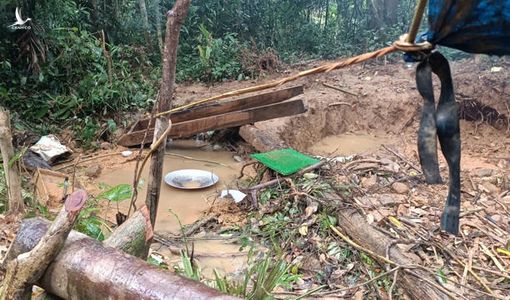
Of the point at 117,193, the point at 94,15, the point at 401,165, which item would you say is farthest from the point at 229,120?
the point at 94,15

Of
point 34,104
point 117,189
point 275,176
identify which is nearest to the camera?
point 117,189

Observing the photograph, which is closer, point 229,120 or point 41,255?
point 41,255

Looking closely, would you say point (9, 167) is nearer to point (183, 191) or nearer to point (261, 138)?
point (183, 191)

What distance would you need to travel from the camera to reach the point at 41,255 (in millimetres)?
1675

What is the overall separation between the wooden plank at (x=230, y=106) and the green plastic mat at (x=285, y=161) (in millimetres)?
1267

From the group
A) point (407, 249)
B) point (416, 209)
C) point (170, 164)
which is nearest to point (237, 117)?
point (170, 164)

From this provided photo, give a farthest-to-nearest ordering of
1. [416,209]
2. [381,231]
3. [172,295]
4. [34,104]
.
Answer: [34,104] → [416,209] → [381,231] → [172,295]

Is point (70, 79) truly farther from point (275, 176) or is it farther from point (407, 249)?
point (407, 249)

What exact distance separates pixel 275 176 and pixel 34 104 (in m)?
3.57

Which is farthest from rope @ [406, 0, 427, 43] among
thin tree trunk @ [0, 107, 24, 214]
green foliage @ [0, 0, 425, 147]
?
green foliage @ [0, 0, 425, 147]

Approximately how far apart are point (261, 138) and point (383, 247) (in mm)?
2614

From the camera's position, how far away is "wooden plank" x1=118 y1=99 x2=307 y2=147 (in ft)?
17.6

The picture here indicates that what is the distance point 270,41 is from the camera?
9.64 metres

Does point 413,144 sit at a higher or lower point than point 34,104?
lower
